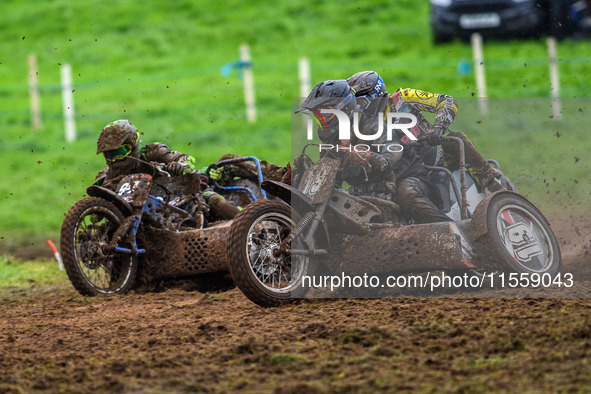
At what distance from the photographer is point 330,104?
24.5ft

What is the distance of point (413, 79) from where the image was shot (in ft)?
71.5

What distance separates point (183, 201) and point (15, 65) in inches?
894

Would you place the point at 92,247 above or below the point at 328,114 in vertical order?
below

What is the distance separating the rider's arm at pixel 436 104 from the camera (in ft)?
25.6

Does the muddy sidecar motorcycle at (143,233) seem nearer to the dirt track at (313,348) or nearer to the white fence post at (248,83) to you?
the dirt track at (313,348)

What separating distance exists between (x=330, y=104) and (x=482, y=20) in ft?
58.0

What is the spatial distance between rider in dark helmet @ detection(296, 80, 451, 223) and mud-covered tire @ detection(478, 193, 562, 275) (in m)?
0.41

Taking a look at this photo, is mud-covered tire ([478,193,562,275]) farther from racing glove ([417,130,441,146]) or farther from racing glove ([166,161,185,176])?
racing glove ([166,161,185,176])

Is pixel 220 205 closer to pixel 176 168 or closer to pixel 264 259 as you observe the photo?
pixel 176 168

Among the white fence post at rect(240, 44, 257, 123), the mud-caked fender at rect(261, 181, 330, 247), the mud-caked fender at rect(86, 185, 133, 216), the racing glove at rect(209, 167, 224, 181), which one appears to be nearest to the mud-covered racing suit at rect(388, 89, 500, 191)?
the mud-caked fender at rect(261, 181, 330, 247)

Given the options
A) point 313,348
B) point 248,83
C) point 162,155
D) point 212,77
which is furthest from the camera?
point 212,77

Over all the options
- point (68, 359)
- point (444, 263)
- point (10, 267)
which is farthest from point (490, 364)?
point (10, 267)

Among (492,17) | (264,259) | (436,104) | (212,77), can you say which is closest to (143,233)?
(264,259)

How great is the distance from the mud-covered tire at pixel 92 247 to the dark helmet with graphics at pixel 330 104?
2292 mm
